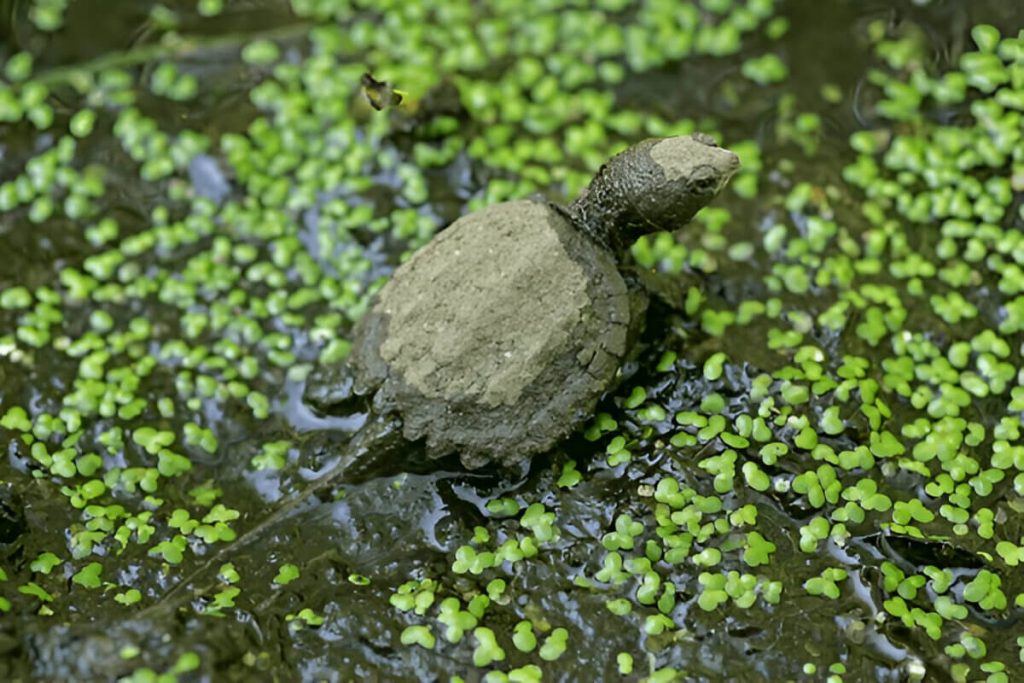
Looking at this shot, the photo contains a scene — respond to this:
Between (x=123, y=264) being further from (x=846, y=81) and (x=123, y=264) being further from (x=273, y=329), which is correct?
(x=846, y=81)

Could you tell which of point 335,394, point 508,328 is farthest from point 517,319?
point 335,394

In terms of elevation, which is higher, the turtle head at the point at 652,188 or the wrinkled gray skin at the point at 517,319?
the turtle head at the point at 652,188

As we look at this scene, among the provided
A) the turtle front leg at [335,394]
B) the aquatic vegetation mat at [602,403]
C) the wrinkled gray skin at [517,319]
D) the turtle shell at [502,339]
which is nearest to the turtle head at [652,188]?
the wrinkled gray skin at [517,319]

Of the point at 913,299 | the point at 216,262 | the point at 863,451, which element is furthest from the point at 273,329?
the point at 913,299

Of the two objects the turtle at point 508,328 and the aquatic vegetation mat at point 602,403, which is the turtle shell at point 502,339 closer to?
the turtle at point 508,328

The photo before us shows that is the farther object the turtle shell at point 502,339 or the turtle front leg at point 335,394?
the turtle front leg at point 335,394

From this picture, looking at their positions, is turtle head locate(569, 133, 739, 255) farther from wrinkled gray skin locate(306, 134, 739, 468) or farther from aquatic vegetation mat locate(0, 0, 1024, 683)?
aquatic vegetation mat locate(0, 0, 1024, 683)

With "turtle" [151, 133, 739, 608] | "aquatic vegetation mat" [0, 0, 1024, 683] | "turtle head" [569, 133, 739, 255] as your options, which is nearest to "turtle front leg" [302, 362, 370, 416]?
"aquatic vegetation mat" [0, 0, 1024, 683]

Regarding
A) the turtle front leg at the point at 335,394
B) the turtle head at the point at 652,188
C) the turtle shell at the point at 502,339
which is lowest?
the turtle front leg at the point at 335,394
